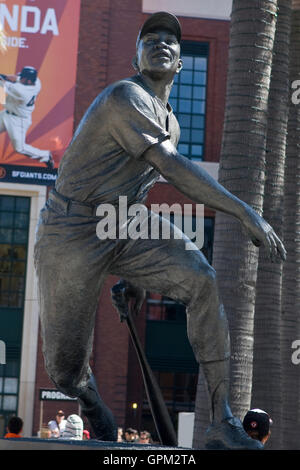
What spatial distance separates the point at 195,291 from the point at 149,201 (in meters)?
25.0

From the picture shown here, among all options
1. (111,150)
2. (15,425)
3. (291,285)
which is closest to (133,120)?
(111,150)

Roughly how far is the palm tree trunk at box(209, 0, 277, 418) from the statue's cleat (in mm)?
4189

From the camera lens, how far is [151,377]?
5.00m

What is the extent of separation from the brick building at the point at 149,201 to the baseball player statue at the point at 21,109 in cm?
109

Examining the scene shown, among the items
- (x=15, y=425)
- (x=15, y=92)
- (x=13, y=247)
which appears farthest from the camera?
(x=13, y=247)

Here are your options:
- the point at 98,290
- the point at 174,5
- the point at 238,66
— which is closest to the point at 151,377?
the point at 98,290

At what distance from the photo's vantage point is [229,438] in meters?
4.32

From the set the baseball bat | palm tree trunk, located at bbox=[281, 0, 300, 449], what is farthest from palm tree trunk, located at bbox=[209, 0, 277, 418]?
the baseball bat

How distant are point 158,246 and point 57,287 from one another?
0.52 m

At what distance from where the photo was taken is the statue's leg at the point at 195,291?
4.55 metres

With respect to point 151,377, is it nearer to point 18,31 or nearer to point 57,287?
point 57,287

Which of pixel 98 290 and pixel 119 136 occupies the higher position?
pixel 119 136

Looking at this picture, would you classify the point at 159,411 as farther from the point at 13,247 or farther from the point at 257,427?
the point at 13,247

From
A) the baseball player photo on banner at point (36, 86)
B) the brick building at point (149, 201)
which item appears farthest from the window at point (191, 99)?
the baseball player photo on banner at point (36, 86)
